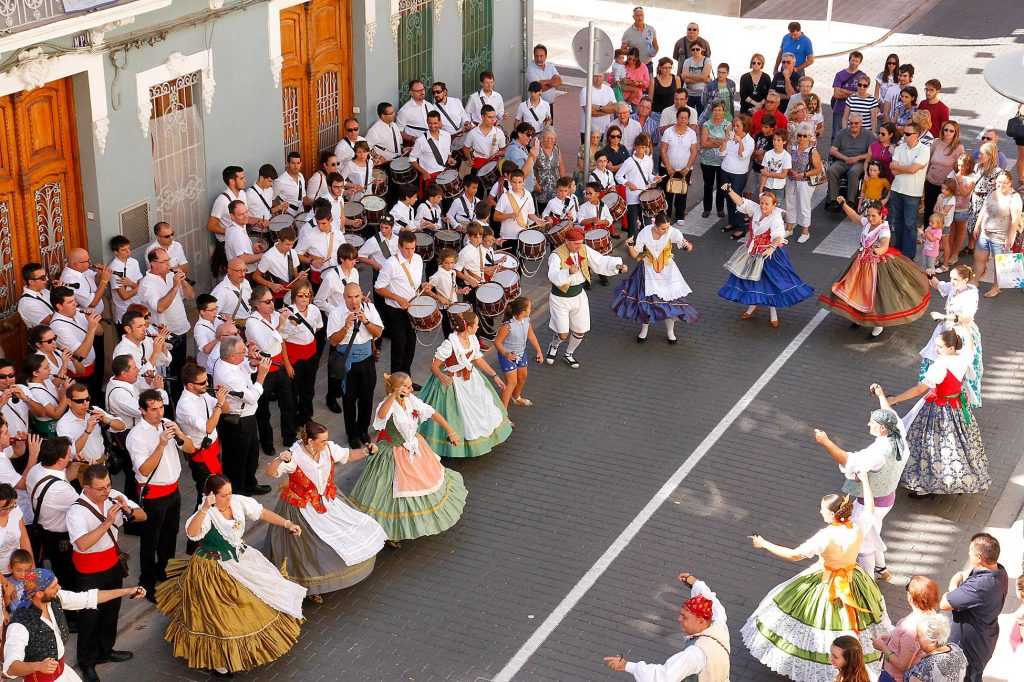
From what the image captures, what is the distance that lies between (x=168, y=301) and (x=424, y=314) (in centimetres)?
252

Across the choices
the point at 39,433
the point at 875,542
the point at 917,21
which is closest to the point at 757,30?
the point at 917,21

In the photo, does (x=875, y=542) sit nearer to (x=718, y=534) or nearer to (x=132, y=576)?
(x=718, y=534)

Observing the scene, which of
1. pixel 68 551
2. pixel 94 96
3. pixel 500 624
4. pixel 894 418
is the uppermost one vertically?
pixel 94 96

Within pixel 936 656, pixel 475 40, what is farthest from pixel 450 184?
pixel 936 656

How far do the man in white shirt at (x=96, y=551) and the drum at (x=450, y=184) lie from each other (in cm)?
754

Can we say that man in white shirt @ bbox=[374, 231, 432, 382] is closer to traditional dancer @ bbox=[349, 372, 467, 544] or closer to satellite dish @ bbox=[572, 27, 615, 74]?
traditional dancer @ bbox=[349, 372, 467, 544]

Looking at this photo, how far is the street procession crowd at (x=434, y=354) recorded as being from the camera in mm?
10688

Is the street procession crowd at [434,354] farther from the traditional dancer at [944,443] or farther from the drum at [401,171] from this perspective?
the drum at [401,171]

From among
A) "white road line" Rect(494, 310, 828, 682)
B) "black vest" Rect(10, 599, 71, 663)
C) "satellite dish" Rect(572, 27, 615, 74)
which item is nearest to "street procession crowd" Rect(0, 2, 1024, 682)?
"black vest" Rect(10, 599, 71, 663)

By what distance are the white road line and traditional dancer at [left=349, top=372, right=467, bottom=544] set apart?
139 cm

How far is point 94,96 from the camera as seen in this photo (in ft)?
46.9

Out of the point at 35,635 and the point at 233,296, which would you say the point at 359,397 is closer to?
the point at 233,296

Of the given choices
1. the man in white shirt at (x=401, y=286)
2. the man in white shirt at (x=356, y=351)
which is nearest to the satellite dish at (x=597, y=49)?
the man in white shirt at (x=401, y=286)

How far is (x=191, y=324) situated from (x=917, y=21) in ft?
65.5
